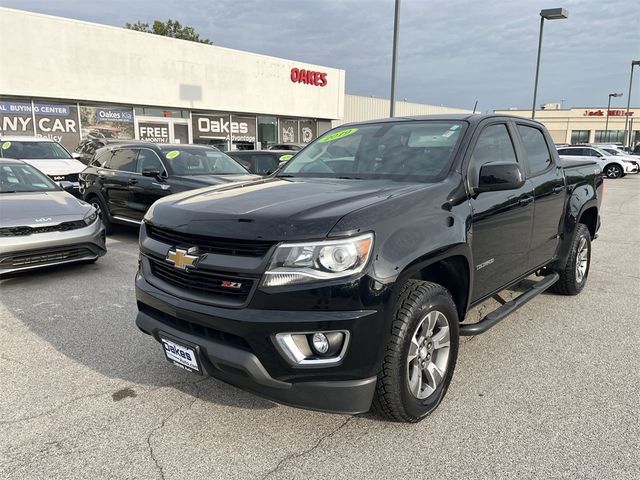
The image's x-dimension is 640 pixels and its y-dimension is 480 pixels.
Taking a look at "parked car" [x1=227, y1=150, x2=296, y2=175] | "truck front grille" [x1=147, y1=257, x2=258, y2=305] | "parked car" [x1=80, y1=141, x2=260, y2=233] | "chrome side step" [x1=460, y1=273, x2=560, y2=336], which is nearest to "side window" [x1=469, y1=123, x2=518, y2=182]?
"chrome side step" [x1=460, y1=273, x2=560, y2=336]

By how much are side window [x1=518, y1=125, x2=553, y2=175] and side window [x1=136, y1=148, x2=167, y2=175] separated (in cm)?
580

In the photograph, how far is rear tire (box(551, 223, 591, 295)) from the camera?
488cm

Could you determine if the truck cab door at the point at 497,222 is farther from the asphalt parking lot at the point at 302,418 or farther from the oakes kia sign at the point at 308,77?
the oakes kia sign at the point at 308,77

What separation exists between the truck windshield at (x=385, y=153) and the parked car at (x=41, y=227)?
3272 mm

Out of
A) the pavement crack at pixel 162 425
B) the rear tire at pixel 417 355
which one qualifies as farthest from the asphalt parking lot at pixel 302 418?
the rear tire at pixel 417 355

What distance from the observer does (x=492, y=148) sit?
3662mm

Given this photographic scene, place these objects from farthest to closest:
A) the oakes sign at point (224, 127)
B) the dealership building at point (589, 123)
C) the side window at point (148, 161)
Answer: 1. the dealership building at point (589, 123)
2. the oakes sign at point (224, 127)
3. the side window at point (148, 161)

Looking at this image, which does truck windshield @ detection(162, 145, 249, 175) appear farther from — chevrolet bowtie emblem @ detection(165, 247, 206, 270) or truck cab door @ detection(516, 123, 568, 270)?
chevrolet bowtie emblem @ detection(165, 247, 206, 270)

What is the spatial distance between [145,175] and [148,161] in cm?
67

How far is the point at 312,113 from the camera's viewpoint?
1023 inches

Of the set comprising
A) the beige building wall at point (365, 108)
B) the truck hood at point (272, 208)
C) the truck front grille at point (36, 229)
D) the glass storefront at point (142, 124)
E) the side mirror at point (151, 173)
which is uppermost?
the beige building wall at point (365, 108)

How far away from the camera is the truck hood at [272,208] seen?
239 cm

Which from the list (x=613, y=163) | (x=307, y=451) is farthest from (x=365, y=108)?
(x=307, y=451)

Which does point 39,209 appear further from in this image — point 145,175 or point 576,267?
point 576,267
